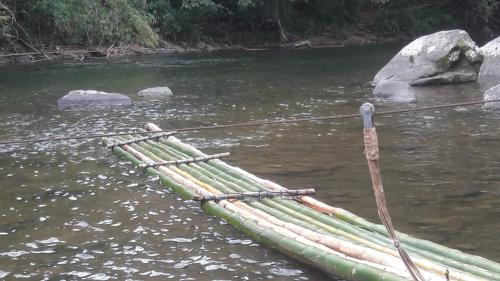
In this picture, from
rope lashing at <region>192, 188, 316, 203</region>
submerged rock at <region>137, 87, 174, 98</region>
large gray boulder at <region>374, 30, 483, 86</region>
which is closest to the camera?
rope lashing at <region>192, 188, 316, 203</region>

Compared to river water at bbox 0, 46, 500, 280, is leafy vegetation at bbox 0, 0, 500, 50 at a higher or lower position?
higher

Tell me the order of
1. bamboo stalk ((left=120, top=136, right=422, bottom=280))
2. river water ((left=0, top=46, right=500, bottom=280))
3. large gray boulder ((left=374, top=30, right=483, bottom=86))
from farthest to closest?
large gray boulder ((left=374, top=30, right=483, bottom=86)) < river water ((left=0, top=46, right=500, bottom=280)) < bamboo stalk ((left=120, top=136, right=422, bottom=280))

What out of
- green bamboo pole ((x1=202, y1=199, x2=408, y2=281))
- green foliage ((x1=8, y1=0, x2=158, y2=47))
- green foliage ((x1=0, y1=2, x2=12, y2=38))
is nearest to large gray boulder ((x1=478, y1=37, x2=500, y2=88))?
green bamboo pole ((x1=202, y1=199, x2=408, y2=281))

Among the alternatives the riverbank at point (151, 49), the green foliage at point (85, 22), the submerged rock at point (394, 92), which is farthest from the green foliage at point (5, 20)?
the submerged rock at point (394, 92)

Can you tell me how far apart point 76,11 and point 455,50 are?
14.5m

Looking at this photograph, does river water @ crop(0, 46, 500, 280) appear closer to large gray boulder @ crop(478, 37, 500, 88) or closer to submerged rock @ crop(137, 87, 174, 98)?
submerged rock @ crop(137, 87, 174, 98)

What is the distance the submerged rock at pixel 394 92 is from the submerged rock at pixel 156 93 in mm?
4673

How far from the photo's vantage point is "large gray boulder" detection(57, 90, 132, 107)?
45.2 feet

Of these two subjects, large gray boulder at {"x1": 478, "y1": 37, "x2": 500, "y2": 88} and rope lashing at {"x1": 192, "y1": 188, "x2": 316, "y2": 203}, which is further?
large gray boulder at {"x1": 478, "y1": 37, "x2": 500, "y2": 88}

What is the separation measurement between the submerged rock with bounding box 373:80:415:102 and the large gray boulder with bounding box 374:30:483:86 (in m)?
1.77

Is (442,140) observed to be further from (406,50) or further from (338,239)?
(406,50)

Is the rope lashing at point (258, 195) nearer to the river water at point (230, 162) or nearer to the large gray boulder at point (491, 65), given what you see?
the river water at point (230, 162)

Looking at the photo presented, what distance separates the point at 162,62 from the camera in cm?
2281

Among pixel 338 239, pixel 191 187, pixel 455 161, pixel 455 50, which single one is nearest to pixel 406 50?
pixel 455 50
